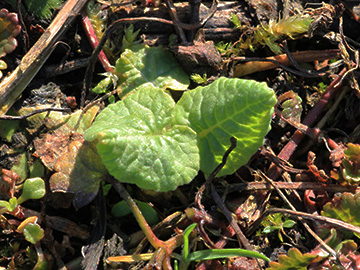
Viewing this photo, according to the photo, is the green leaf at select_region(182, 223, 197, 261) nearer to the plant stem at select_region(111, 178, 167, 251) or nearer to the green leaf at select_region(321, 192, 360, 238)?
the plant stem at select_region(111, 178, 167, 251)

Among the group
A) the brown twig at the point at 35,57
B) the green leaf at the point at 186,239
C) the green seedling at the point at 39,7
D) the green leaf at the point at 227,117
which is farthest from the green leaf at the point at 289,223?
the green seedling at the point at 39,7

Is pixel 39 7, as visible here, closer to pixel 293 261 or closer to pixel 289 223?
pixel 289 223

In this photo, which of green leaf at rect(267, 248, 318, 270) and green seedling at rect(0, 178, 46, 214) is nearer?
green leaf at rect(267, 248, 318, 270)

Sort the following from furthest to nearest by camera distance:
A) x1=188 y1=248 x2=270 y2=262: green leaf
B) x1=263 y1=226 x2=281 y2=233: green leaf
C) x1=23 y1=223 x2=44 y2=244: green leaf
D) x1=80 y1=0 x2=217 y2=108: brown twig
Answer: x1=80 y1=0 x2=217 y2=108: brown twig → x1=263 y1=226 x2=281 y2=233: green leaf → x1=23 y1=223 x2=44 y2=244: green leaf → x1=188 y1=248 x2=270 y2=262: green leaf

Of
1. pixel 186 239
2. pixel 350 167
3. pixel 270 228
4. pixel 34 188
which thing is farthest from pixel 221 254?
pixel 34 188

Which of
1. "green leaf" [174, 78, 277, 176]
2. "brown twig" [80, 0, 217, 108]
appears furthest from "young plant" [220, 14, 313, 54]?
"green leaf" [174, 78, 277, 176]

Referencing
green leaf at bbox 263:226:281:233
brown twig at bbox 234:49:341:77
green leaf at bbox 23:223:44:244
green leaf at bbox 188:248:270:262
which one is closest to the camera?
green leaf at bbox 188:248:270:262

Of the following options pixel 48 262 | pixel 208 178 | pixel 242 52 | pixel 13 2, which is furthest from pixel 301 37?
pixel 48 262

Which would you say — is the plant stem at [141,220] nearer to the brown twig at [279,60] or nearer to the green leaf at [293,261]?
the green leaf at [293,261]
